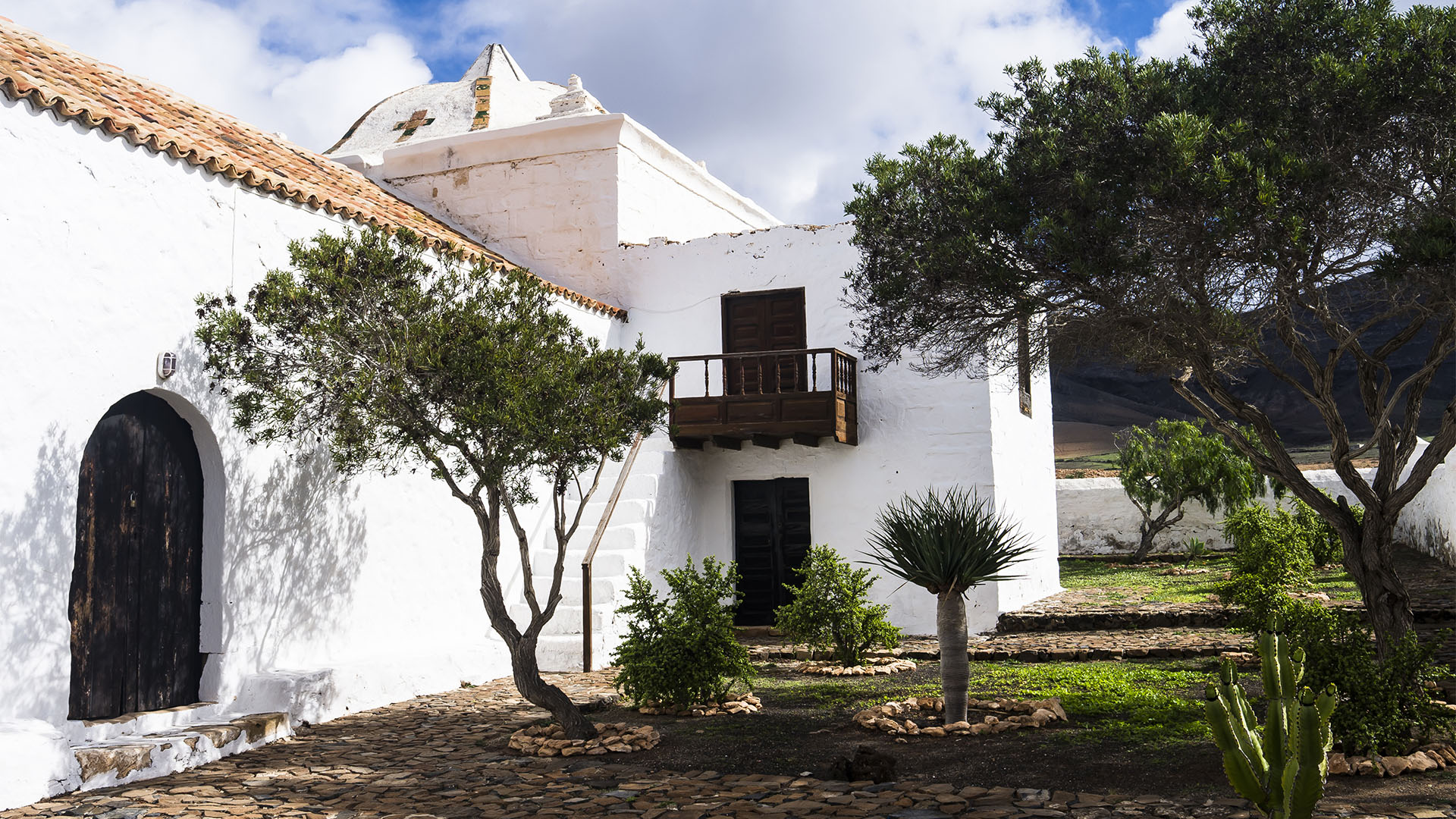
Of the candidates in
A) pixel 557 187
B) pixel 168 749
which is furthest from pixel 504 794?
pixel 557 187

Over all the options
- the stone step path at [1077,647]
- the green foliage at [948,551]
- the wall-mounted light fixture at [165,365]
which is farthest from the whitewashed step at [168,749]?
the stone step path at [1077,647]

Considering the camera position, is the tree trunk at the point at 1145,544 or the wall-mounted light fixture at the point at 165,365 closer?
the wall-mounted light fixture at the point at 165,365

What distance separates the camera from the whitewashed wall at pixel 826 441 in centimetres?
1292

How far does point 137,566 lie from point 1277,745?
7.18 meters

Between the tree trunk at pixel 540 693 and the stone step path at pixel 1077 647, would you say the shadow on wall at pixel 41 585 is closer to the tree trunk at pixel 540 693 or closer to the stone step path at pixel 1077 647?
the tree trunk at pixel 540 693

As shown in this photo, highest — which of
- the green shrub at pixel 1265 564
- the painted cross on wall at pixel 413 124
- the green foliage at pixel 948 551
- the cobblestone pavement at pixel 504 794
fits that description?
the painted cross on wall at pixel 413 124

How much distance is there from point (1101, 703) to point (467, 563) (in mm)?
6406

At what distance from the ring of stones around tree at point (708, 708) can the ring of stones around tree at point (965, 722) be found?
3.38 ft

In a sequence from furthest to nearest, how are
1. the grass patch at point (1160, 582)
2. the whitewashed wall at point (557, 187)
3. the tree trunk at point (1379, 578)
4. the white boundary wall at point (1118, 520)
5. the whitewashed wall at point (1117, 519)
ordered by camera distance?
the whitewashed wall at point (1117, 519) < the white boundary wall at point (1118, 520) < the whitewashed wall at point (557, 187) < the grass patch at point (1160, 582) < the tree trunk at point (1379, 578)

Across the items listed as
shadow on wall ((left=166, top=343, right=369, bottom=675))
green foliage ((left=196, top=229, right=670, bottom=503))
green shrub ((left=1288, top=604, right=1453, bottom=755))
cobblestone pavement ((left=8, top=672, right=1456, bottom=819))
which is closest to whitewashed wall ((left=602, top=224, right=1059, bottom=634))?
shadow on wall ((left=166, top=343, right=369, bottom=675))

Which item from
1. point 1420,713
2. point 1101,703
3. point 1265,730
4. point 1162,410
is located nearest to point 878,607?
point 1101,703

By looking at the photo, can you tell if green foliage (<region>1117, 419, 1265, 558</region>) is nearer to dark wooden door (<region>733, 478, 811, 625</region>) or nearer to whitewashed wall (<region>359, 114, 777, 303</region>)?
dark wooden door (<region>733, 478, 811, 625</region>)

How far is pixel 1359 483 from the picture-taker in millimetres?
7352

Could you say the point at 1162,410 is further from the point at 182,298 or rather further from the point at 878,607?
the point at 182,298
